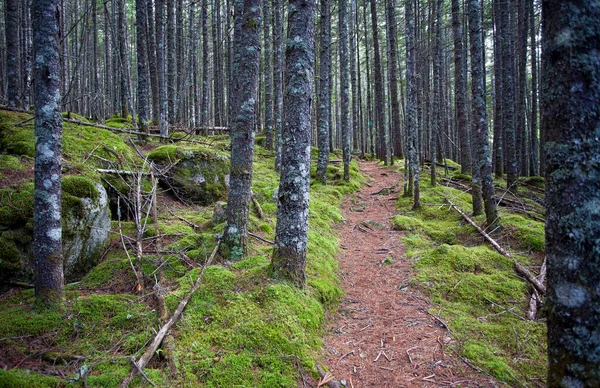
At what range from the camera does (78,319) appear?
12.3ft

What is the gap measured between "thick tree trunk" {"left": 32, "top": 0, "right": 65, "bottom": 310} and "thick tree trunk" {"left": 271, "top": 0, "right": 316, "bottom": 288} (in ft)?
8.56

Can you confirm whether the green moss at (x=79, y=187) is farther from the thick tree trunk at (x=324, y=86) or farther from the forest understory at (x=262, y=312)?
the thick tree trunk at (x=324, y=86)

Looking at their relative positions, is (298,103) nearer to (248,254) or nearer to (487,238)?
(248,254)

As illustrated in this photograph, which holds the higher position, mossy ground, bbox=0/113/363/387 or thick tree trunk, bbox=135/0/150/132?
thick tree trunk, bbox=135/0/150/132

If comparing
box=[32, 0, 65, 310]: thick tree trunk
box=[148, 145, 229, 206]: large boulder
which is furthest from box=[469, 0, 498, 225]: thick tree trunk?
box=[32, 0, 65, 310]: thick tree trunk

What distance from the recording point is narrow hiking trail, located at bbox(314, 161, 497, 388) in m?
3.64

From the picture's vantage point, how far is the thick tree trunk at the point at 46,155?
146 inches

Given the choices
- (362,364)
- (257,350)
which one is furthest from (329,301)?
(257,350)

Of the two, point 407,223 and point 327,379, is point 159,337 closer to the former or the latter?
point 327,379

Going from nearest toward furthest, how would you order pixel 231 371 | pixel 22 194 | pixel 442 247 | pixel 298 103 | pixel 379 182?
1. pixel 231 371
2. pixel 298 103
3. pixel 22 194
4. pixel 442 247
5. pixel 379 182

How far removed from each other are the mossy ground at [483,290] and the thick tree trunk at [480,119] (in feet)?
2.53

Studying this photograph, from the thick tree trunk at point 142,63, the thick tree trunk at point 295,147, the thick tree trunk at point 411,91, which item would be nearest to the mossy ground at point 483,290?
the thick tree trunk at point 295,147

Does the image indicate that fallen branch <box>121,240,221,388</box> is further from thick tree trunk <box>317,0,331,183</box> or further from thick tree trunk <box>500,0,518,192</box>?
thick tree trunk <box>500,0,518,192</box>

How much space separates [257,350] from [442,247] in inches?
185
